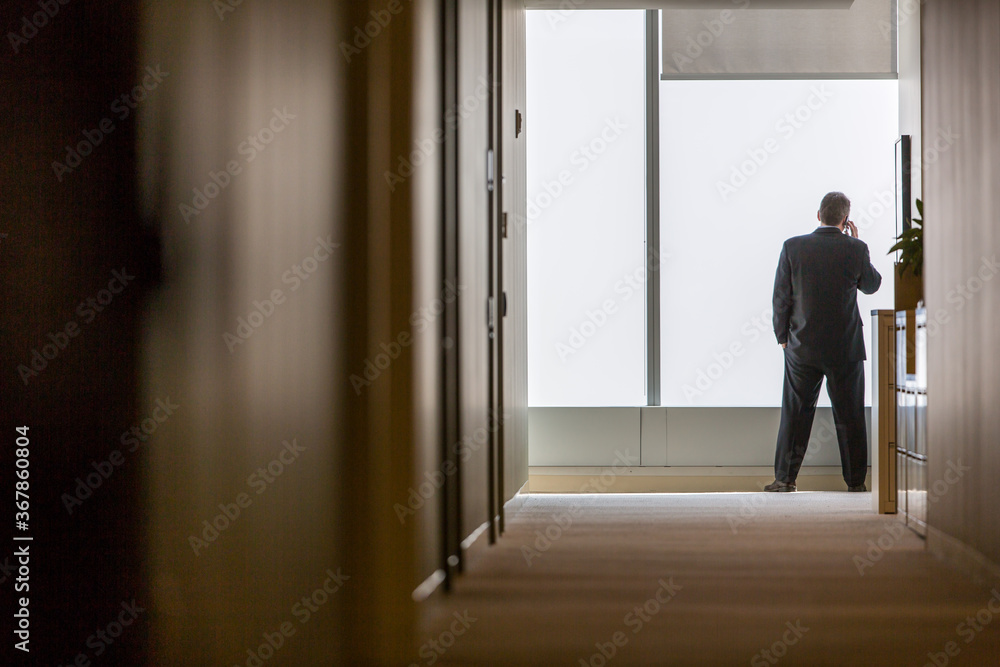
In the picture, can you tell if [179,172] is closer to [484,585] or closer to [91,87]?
[91,87]

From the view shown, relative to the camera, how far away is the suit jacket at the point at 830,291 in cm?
475

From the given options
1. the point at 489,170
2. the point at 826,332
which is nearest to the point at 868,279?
the point at 826,332

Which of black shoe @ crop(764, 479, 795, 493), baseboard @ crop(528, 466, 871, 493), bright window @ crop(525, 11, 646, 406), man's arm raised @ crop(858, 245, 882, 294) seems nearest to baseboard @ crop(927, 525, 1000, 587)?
black shoe @ crop(764, 479, 795, 493)

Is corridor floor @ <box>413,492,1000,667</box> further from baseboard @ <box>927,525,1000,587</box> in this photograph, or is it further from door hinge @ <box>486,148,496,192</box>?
door hinge @ <box>486,148,496,192</box>

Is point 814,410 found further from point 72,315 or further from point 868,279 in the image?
point 72,315

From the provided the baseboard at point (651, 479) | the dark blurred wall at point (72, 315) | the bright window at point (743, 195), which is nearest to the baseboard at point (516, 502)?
the baseboard at point (651, 479)

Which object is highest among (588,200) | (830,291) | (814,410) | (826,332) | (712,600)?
(588,200)

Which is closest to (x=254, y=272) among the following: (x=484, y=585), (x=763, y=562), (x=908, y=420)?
(x=484, y=585)

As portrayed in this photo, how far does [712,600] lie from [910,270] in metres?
2.15

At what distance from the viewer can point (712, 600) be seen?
7.88 ft

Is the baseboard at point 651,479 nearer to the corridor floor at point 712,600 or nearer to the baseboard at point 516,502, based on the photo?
the baseboard at point 516,502

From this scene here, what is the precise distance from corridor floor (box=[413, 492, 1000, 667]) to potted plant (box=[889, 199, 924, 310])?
928mm

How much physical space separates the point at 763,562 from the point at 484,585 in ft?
3.06

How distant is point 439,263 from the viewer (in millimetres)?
2377
